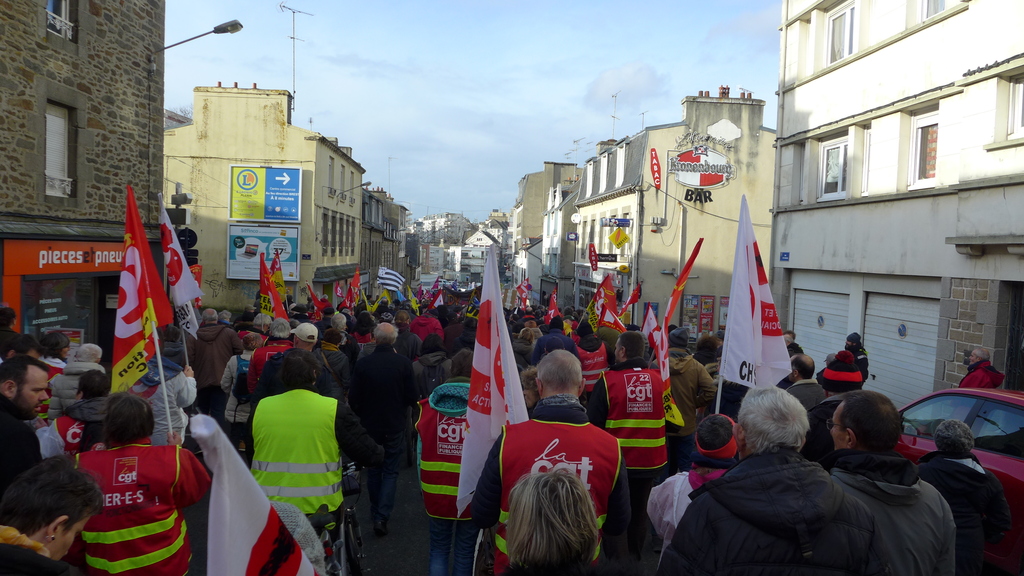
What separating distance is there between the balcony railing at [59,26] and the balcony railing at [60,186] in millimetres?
2280

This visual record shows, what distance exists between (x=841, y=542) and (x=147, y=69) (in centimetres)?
1471

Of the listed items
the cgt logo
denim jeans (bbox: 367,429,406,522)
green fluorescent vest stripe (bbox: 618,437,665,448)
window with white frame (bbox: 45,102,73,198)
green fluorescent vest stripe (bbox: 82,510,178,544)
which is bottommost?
denim jeans (bbox: 367,429,406,522)

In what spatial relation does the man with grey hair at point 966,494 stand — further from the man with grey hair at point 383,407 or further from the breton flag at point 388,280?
the breton flag at point 388,280

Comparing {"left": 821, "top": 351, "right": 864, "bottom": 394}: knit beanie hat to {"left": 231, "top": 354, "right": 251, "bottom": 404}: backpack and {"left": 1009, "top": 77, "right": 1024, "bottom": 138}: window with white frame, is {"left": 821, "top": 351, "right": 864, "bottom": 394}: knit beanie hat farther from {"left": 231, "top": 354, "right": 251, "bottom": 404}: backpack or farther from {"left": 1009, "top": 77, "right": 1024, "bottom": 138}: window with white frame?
{"left": 1009, "top": 77, "right": 1024, "bottom": 138}: window with white frame

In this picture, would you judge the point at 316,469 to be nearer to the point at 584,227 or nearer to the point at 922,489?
the point at 922,489

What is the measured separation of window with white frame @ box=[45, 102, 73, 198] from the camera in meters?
11.2

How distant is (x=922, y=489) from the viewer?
3.05 m

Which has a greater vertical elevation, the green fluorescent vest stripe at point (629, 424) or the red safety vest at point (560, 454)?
the red safety vest at point (560, 454)

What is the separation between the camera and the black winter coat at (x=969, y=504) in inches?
152

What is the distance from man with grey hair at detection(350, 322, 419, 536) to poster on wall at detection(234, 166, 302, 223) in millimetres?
22003

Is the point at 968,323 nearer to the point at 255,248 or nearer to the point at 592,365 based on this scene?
the point at 592,365

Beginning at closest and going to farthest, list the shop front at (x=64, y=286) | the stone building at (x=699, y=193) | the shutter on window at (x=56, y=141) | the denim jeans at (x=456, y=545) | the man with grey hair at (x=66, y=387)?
1. the denim jeans at (x=456, y=545)
2. the man with grey hair at (x=66, y=387)
3. the shop front at (x=64, y=286)
4. the shutter on window at (x=56, y=141)
5. the stone building at (x=699, y=193)

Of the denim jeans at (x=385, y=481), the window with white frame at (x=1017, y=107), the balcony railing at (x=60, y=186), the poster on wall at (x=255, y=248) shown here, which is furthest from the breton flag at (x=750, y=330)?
the poster on wall at (x=255, y=248)

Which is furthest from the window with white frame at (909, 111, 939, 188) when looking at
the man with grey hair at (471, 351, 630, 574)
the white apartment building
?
the man with grey hair at (471, 351, 630, 574)
